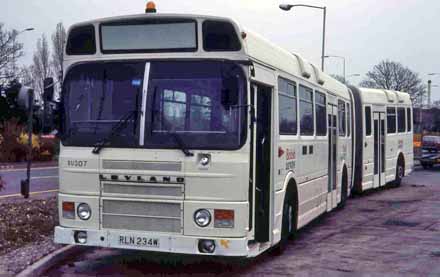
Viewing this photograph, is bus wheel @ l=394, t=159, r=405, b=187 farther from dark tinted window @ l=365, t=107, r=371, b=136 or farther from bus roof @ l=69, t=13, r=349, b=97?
bus roof @ l=69, t=13, r=349, b=97

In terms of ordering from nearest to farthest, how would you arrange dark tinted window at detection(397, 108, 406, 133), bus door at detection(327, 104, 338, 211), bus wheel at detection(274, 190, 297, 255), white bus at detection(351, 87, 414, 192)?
1. bus wheel at detection(274, 190, 297, 255)
2. bus door at detection(327, 104, 338, 211)
3. white bus at detection(351, 87, 414, 192)
4. dark tinted window at detection(397, 108, 406, 133)

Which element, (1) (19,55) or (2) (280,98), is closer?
(2) (280,98)

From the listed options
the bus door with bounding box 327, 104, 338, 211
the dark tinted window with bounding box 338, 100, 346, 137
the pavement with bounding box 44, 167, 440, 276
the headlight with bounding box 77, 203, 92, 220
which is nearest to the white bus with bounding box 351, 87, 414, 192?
the dark tinted window with bounding box 338, 100, 346, 137

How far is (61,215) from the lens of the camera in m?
8.36

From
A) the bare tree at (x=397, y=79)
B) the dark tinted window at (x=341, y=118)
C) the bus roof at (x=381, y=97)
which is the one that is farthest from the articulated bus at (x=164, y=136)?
the bare tree at (x=397, y=79)

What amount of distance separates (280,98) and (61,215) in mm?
3420

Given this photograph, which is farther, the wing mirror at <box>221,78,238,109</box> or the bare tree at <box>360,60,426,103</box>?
the bare tree at <box>360,60,426,103</box>

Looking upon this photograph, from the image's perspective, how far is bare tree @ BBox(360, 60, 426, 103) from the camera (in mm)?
86544

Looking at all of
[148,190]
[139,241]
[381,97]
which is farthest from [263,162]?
[381,97]

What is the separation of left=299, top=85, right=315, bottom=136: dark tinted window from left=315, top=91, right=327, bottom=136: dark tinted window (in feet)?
1.55

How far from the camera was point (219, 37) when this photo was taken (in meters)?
8.02

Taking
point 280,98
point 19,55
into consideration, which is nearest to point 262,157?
point 280,98

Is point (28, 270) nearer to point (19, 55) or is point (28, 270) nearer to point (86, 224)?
point (86, 224)

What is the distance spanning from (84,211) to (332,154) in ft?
23.0
